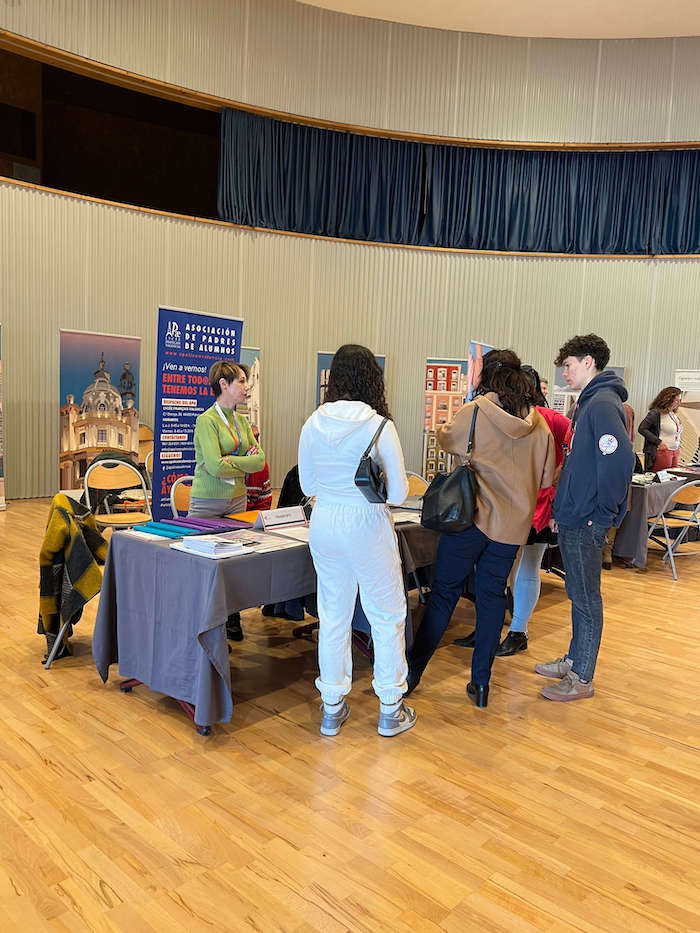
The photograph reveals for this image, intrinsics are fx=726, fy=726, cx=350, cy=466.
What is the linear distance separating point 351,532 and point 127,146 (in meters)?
9.56

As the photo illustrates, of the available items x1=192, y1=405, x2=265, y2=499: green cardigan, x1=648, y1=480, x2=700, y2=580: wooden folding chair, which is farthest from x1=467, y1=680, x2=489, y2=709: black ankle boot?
x1=648, y1=480, x2=700, y2=580: wooden folding chair

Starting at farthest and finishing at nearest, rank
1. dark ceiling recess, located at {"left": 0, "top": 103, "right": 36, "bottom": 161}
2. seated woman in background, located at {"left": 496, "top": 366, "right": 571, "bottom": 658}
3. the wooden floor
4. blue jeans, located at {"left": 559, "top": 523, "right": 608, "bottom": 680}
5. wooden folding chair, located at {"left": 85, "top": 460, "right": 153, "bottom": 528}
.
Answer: dark ceiling recess, located at {"left": 0, "top": 103, "right": 36, "bottom": 161} < wooden folding chair, located at {"left": 85, "top": 460, "right": 153, "bottom": 528} < seated woman in background, located at {"left": 496, "top": 366, "right": 571, "bottom": 658} < blue jeans, located at {"left": 559, "top": 523, "right": 608, "bottom": 680} < the wooden floor

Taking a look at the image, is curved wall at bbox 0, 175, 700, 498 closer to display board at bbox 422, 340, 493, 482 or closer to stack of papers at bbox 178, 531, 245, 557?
display board at bbox 422, 340, 493, 482

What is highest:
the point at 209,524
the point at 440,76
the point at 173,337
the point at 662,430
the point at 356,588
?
the point at 440,76

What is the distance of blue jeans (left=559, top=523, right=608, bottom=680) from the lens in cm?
326

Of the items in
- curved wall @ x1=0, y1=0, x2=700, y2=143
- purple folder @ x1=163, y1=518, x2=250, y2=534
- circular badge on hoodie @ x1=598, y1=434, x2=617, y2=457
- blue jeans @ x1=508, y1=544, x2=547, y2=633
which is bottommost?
blue jeans @ x1=508, y1=544, x2=547, y2=633

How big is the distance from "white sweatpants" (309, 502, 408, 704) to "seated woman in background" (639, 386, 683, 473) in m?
5.41

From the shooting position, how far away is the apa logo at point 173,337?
221 inches

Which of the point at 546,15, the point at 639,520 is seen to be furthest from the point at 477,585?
the point at 546,15

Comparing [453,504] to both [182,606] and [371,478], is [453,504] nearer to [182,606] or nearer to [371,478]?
[371,478]

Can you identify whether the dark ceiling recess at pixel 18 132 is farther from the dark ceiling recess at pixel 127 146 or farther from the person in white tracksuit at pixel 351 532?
the person in white tracksuit at pixel 351 532

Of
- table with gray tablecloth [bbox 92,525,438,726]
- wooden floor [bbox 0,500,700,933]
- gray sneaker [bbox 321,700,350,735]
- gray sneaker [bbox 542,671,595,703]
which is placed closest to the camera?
wooden floor [bbox 0,500,700,933]

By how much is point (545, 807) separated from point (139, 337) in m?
8.12

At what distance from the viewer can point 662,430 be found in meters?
7.62
